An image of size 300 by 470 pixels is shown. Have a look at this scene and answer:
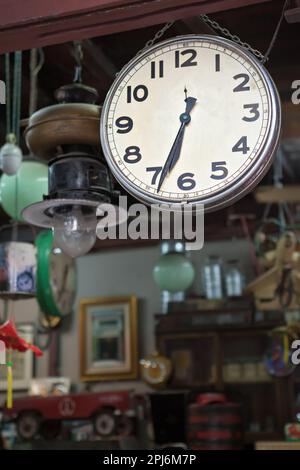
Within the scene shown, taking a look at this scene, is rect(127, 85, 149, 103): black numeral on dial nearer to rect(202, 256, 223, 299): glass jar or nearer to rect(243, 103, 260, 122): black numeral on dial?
rect(243, 103, 260, 122): black numeral on dial

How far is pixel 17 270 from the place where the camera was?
3531 mm

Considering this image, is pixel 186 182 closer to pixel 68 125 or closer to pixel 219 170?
pixel 219 170

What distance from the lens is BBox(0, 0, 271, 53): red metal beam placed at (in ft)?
6.81

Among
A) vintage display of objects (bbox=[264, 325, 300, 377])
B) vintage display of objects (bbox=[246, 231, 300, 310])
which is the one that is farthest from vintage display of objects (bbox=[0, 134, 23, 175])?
vintage display of objects (bbox=[264, 325, 300, 377])

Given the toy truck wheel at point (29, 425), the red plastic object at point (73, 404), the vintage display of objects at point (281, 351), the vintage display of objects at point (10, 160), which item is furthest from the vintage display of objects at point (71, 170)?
the toy truck wheel at point (29, 425)

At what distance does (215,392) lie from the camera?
658cm

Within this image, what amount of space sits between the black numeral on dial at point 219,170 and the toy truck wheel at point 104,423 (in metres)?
4.77

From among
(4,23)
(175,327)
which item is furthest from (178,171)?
(175,327)

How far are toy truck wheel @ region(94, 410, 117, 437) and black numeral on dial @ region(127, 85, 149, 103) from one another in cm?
471

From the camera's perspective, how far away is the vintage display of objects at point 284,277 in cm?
516

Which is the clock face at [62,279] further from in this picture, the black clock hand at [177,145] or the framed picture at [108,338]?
the framed picture at [108,338]

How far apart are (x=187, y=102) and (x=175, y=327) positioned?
4.78 meters

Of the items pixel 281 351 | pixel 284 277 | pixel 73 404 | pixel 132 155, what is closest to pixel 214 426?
pixel 281 351
